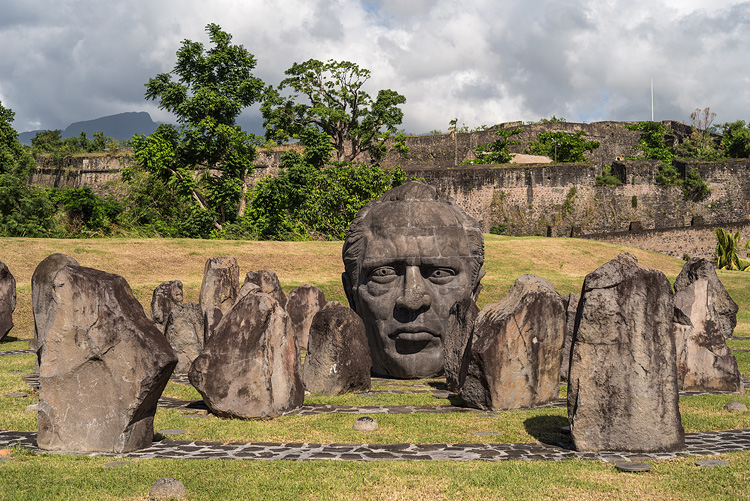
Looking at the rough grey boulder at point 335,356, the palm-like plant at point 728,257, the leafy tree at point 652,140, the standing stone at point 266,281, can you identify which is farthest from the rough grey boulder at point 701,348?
the leafy tree at point 652,140

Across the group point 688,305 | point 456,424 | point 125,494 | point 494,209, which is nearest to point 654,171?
point 494,209

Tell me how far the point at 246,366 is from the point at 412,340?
356cm

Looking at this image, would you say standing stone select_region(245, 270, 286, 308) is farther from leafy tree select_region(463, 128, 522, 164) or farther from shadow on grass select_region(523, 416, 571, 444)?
leafy tree select_region(463, 128, 522, 164)

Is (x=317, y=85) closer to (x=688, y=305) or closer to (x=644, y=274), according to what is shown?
(x=688, y=305)

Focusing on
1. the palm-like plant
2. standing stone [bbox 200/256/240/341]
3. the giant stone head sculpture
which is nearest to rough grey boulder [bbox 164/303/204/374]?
the giant stone head sculpture

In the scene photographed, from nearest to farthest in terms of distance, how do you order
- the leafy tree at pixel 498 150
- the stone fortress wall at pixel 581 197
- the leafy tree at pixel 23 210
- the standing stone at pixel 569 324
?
1. the standing stone at pixel 569 324
2. the leafy tree at pixel 23 210
3. the stone fortress wall at pixel 581 197
4. the leafy tree at pixel 498 150

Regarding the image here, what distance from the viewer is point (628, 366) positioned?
6254 mm

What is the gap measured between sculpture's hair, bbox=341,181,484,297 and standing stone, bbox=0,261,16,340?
8.14m

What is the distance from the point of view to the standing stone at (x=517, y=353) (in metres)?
8.38

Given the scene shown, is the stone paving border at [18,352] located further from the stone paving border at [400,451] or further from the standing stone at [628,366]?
the standing stone at [628,366]

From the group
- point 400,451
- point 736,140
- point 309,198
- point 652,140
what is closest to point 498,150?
→ point 652,140

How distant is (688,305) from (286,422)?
6117 mm

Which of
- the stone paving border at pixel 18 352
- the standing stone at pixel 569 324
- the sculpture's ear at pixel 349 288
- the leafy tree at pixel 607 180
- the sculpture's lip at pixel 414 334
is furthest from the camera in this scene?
the leafy tree at pixel 607 180

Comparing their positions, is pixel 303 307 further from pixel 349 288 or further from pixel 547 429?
pixel 547 429
